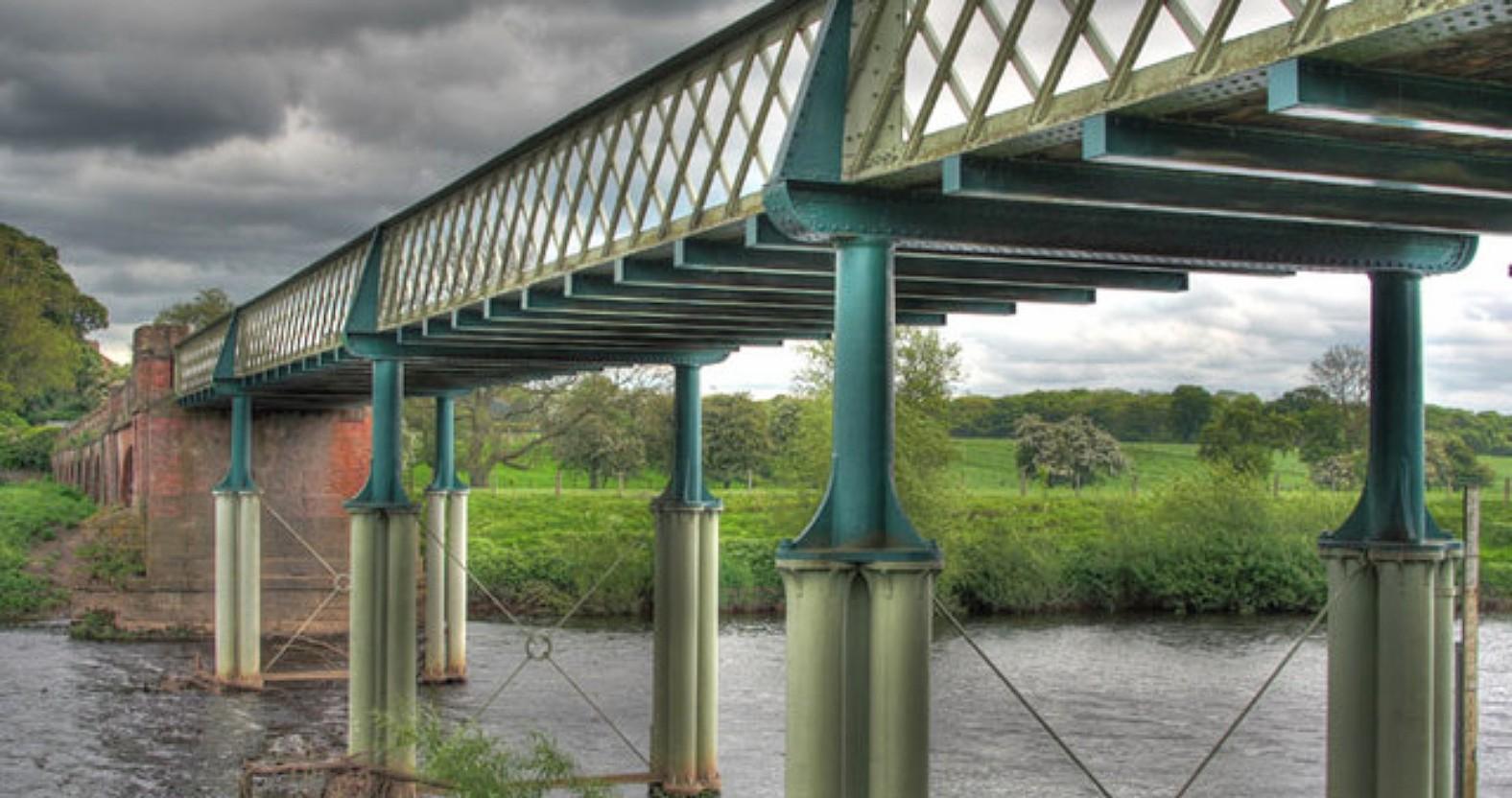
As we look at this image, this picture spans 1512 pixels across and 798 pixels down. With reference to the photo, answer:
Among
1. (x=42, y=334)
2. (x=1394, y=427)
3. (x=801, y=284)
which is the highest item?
(x=42, y=334)

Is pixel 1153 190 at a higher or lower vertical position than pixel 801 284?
higher

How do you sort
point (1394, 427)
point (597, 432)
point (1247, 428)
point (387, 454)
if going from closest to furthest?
point (1394, 427)
point (387, 454)
point (597, 432)
point (1247, 428)

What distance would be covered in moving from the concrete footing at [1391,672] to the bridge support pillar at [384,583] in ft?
49.7

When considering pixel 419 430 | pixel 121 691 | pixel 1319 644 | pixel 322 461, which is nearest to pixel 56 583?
pixel 322 461

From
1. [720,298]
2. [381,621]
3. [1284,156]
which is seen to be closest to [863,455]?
[1284,156]

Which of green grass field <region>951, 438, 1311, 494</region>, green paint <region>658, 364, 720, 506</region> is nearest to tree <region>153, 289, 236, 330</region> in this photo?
green grass field <region>951, 438, 1311, 494</region>

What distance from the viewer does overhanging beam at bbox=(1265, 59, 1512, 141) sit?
28.1ft

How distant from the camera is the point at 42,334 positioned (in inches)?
4377

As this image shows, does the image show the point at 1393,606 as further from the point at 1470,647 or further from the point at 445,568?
the point at 445,568

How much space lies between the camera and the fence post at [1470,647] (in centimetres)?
1981

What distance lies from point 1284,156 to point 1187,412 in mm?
106278

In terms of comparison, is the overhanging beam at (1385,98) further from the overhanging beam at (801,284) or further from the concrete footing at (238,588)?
the concrete footing at (238,588)

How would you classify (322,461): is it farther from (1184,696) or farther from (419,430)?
(419,430)

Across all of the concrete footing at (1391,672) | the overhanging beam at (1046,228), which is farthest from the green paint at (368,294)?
the concrete footing at (1391,672)
